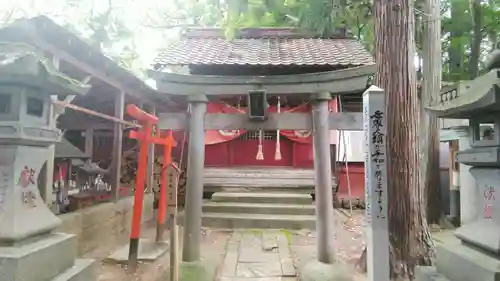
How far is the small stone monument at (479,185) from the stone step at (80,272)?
11.6 feet

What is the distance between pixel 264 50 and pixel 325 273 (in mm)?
5742

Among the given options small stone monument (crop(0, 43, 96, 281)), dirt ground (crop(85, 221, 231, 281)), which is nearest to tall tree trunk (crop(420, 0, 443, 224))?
dirt ground (crop(85, 221, 231, 281))

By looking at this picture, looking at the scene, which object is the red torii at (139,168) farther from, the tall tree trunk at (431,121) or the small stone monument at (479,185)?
the tall tree trunk at (431,121)

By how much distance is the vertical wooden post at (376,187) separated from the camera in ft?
10.4

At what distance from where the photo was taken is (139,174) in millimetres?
6410

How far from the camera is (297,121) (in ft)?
19.6

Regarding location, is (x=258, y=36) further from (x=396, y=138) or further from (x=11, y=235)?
(x=11, y=235)

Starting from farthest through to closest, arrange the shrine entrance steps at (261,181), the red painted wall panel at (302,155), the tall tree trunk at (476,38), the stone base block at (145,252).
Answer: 1. the tall tree trunk at (476,38)
2. the red painted wall panel at (302,155)
3. the shrine entrance steps at (261,181)
4. the stone base block at (145,252)

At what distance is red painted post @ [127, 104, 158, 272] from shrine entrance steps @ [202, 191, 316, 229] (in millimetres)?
3638

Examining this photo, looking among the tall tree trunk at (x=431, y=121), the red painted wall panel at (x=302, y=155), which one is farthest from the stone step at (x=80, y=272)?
the red painted wall panel at (x=302, y=155)

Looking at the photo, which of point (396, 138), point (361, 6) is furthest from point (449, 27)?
point (396, 138)

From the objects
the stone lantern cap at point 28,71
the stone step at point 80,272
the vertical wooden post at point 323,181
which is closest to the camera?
the stone lantern cap at point 28,71

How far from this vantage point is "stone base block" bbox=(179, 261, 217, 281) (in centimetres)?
546

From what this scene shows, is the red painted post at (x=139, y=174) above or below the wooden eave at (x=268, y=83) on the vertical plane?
below
